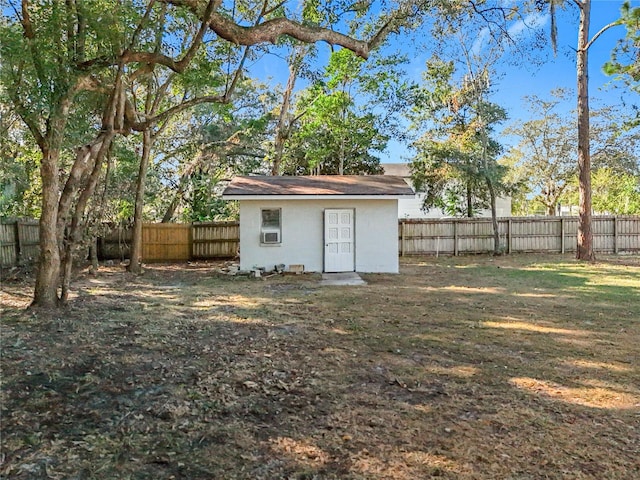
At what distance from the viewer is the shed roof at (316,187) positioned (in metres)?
12.2

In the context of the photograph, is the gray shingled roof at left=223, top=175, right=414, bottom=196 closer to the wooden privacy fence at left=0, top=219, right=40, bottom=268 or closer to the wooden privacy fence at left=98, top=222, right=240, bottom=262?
the wooden privacy fence at left=98, top=222, right=240, bottom=262

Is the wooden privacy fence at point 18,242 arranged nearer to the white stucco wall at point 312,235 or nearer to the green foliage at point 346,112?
the white stucco wall at point 312,235

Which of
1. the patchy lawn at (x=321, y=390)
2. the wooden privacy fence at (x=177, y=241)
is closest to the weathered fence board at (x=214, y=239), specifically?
the wooden privacy fence at (x=177, y=241)

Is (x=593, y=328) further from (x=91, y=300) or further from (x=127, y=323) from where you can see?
(x=91, y=300)

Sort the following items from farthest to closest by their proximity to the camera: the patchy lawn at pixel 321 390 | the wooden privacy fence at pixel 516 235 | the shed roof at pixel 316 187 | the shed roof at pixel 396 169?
the shed roof at pixel 396 169 → the wooden privacy fence at pixel 516 235 → the shed roof at pixel 316 187 → the patchy lawn at pixel 321 390

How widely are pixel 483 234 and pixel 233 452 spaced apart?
54.7ft

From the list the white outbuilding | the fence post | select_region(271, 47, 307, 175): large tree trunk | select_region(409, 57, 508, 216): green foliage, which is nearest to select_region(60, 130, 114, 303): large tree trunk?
the white outbuilding

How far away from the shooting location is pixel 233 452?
2750mm

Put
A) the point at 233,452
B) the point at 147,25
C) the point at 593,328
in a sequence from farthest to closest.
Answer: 1. the point at 147,25
2. the point at 593,328
3. the point at 233,452

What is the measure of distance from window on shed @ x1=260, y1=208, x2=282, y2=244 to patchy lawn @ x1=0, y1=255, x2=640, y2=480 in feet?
16.2

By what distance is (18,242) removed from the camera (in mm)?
12609

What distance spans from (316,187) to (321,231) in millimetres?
1296

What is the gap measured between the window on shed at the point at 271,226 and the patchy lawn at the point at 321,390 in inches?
195

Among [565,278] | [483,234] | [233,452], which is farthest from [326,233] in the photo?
[233,452]
